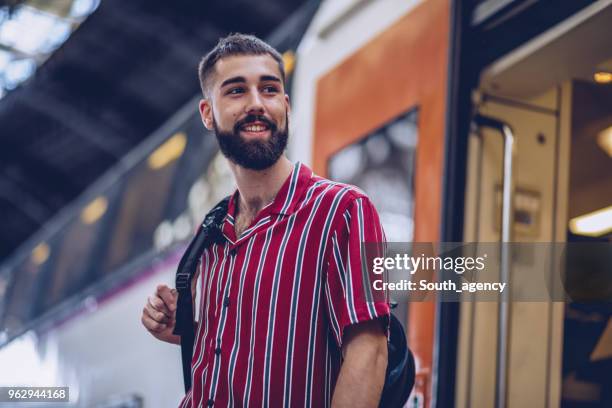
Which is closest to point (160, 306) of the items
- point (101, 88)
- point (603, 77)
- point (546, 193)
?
point (546, 193)

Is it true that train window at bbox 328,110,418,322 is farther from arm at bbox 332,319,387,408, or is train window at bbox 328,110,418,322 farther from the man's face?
arm at bbox 332,319,387,408

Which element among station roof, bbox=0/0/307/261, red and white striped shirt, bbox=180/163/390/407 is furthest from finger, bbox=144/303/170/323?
station roof, bbox=0/0/307/261

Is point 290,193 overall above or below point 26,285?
below

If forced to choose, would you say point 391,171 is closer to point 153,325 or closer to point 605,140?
point 605,140

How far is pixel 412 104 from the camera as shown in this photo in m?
3.01

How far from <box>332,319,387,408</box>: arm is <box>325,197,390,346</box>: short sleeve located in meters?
0.03

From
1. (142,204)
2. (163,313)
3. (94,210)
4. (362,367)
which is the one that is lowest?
(362,367)

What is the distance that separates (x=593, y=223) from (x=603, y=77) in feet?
1.69

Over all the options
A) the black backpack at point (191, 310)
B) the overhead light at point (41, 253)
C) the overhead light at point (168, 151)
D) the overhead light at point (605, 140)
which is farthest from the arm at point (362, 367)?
the overhead light at point (41, 253)

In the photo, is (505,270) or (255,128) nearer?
(255,128)

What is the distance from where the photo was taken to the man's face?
1816mm

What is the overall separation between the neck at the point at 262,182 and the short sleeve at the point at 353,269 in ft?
0.71

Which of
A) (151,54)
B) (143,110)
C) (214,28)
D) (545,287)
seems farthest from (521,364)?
(143,110)

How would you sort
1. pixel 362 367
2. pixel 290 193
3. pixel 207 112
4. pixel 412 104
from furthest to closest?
pixel 412 104 < pixel 207 112 < pixel 290 193 < pixel 362 367
